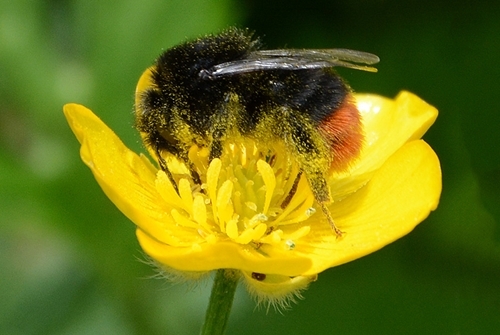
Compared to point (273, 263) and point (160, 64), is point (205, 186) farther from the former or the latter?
point (273, 263)

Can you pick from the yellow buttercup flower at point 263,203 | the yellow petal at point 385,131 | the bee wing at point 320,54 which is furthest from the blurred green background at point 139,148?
the bee wing at point 320,54

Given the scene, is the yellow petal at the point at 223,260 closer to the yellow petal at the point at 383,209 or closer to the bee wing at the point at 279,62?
the yellow petal at the point at 383,209

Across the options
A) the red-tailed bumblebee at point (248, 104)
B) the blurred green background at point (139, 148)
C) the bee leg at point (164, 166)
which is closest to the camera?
the red-tailed bumblebee at point (248, 104)

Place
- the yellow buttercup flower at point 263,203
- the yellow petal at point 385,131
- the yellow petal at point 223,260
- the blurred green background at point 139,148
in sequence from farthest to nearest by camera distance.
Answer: the blurred green background at point 139,148 < the yellow petal at point 385,131 < the yellow buttercup flower at point 263,203 < the yellow petal at point 223,260

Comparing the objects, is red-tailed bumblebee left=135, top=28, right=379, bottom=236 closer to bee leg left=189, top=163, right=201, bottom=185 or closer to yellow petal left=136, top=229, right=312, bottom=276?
bee leg left=189, top=163, right=201, bottom=185

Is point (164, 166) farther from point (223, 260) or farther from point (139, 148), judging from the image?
point (139, 148)

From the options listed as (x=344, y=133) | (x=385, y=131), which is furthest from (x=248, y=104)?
(x=385, y=131)

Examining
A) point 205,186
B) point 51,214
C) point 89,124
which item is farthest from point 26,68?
point 205,186
